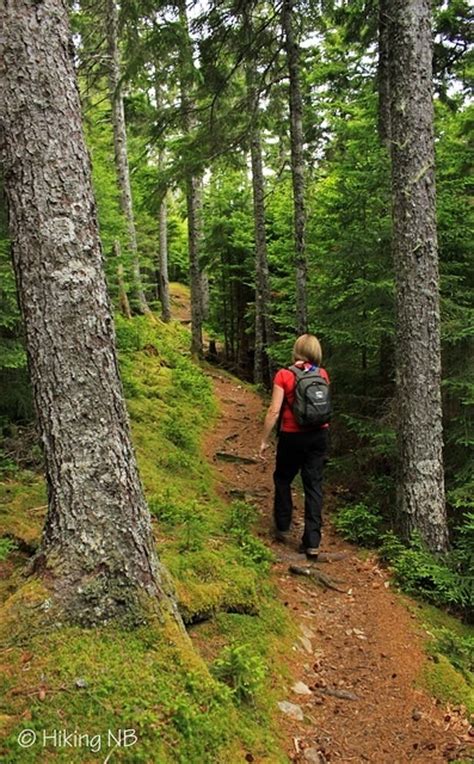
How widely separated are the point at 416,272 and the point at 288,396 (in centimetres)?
195

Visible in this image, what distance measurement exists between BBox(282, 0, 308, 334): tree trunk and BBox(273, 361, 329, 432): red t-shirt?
12.8 ft

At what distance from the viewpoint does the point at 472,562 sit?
5.79m

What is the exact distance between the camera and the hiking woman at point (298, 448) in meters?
6.10

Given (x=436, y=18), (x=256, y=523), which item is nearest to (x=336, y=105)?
(x=436, y=18)

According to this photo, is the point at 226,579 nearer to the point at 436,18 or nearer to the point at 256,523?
the point at 256,523

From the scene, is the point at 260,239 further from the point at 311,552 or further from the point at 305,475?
the point at 311,552

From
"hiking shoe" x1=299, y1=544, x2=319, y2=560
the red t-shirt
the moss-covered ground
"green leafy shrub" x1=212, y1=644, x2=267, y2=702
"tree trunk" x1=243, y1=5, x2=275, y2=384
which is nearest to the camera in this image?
the moss-covered ground

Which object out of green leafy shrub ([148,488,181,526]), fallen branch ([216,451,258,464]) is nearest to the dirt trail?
green leafy shrub ([148,488,181,526])

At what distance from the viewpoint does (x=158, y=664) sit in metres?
2.96

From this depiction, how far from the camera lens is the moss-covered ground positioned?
2537mm

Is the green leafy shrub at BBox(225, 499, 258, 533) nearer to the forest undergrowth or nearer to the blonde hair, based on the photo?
the forest undergrowth

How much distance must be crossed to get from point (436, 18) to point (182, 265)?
22555mm

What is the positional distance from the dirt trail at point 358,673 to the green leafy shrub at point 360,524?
0.16 metres

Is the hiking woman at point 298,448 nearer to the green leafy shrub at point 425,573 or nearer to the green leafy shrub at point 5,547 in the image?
the green leafy shrub at point 425,573
